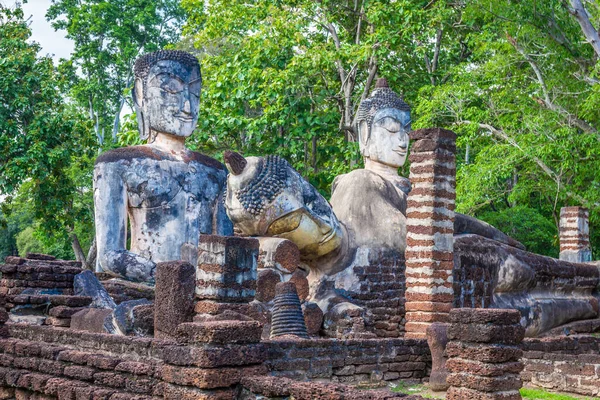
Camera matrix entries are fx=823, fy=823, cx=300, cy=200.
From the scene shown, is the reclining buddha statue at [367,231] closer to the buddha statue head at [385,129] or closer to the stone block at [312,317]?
the buddha statue head at [385,129]

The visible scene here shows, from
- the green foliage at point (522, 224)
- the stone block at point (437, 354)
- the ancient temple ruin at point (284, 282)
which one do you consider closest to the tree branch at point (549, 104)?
the green foliage at point (522, 224)

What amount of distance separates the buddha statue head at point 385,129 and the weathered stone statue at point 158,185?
2.56 metres

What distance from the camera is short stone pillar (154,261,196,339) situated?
700 cm

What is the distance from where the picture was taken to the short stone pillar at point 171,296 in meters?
7.00

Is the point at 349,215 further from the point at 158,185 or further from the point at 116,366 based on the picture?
the point at 116,366

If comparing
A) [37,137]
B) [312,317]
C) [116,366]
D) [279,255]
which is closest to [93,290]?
[279,255]

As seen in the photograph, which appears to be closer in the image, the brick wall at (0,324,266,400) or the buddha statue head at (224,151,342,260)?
the brick wall at (0,324,266,400)

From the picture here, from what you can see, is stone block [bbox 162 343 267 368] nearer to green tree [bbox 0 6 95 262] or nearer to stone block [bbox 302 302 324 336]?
stone block [bbox 302 302 324 336]

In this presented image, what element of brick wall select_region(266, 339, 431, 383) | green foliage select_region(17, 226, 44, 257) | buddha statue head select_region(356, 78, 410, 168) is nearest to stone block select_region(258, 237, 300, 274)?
brick wall select_region(266, 339, 431, 383)

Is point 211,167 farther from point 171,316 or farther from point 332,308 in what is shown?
point 171,316

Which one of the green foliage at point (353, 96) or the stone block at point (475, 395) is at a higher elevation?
the green foliage at point (353, 96)

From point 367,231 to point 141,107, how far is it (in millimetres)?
3270

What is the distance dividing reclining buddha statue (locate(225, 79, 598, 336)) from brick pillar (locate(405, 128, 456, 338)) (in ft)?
2.30

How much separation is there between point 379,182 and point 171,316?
4869 mm
